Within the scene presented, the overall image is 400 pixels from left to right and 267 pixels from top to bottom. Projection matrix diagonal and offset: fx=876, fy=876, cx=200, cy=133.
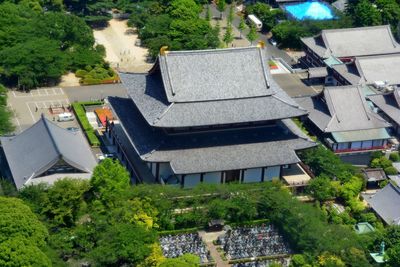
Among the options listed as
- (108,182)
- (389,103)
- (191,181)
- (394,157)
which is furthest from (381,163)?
(108,182)

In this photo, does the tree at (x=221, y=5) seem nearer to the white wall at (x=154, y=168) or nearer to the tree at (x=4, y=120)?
the tree at (x=4, y=120)

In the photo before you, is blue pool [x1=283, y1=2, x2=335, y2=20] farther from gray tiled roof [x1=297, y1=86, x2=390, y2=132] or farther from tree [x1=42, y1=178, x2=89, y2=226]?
tree [x1=42, y1=178, x2=89, y2=226]

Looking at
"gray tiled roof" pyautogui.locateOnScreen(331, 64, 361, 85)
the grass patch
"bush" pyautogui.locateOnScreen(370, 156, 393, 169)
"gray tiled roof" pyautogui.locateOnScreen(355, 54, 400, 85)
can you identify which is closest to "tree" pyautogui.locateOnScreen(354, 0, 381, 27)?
"gray tiled roof" pyautogui.locateOnScreen(355, 54, 400, 85)

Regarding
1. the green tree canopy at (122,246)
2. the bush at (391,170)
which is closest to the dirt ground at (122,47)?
the bush at (391,170)

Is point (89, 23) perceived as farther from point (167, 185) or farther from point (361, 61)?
point (167, 185)

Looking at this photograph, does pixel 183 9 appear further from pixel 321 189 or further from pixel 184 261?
pixel 184 261

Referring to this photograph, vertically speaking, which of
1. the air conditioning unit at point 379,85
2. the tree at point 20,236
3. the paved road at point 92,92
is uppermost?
the tree at point 20,236

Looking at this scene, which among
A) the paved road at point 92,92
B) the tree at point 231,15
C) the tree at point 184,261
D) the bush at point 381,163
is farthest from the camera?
the tree at point 231,15
